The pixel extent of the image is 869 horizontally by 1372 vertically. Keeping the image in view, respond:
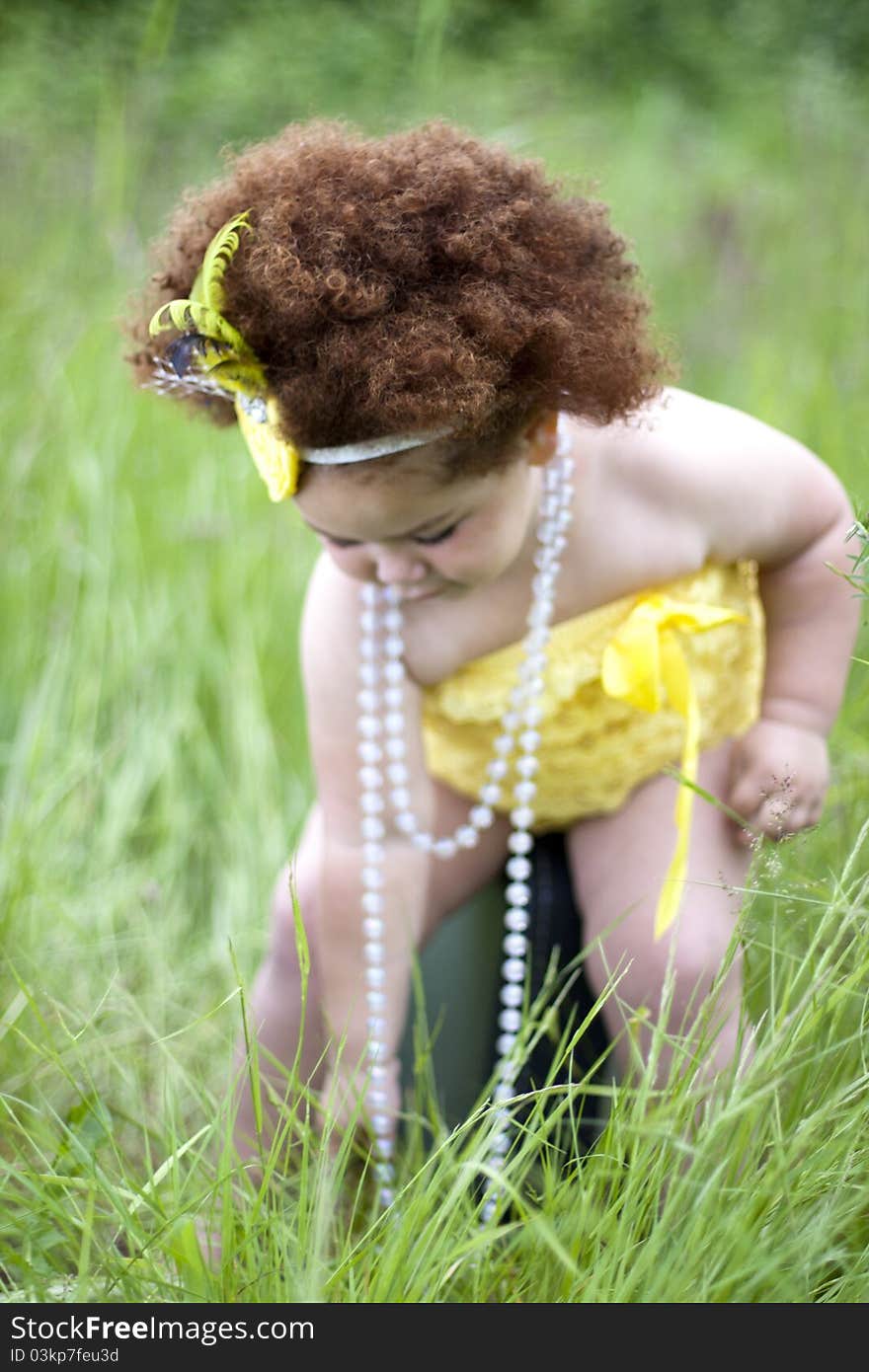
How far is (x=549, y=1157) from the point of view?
1.17 meters

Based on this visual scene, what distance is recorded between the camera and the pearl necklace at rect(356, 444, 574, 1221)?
143cm

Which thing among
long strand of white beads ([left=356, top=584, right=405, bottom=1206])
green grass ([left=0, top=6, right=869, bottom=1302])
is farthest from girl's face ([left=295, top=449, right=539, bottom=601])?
green grass ([left=0, top=6, right=869, bottom=1302])

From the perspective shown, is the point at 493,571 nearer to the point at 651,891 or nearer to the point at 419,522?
the point at 419,522

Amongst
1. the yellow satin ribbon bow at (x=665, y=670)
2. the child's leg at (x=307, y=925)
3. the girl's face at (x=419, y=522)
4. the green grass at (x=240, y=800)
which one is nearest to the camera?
the green grass at (x=240, y=800)

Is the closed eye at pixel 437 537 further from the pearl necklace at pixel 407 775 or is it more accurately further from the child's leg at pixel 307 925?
the child's leg at pixel 307 925

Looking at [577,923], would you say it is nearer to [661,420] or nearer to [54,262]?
[661,420]

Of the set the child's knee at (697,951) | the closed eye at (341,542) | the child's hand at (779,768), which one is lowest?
the child's knee at (697,951)

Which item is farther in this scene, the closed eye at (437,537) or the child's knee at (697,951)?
the child's knee at (697,951)

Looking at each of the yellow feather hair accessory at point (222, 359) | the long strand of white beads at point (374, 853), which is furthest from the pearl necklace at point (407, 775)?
the yellow feather hair accessory at point (222, 359)

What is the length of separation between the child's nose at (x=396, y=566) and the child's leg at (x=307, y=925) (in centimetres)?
40

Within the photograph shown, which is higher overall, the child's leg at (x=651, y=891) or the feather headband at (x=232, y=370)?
the feather headband at (x=232, y=370)

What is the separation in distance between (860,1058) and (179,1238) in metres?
0.57

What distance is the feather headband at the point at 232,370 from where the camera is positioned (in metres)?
1.12
